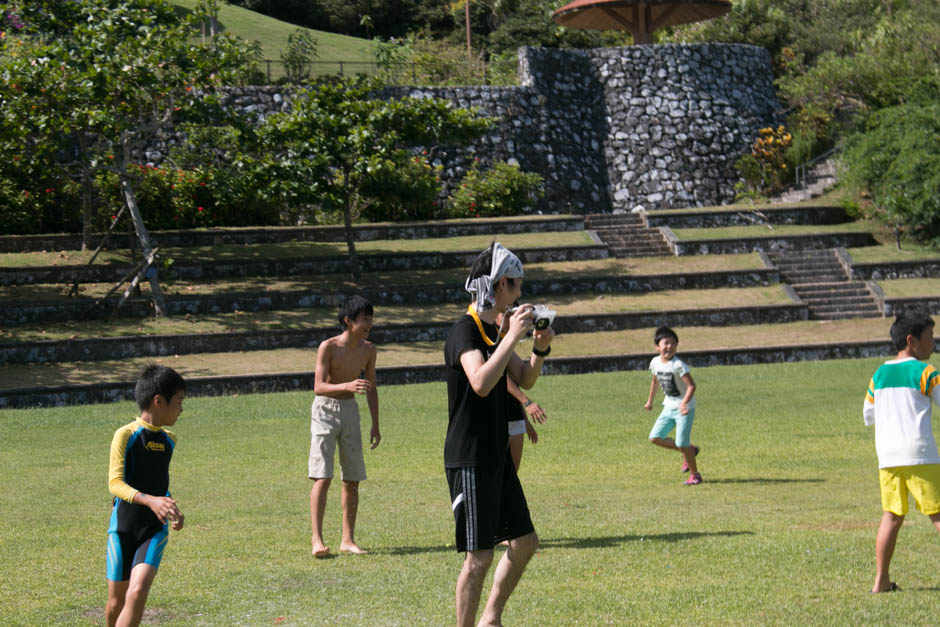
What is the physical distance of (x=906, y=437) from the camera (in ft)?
20.5

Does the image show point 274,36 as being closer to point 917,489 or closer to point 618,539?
point 618,539

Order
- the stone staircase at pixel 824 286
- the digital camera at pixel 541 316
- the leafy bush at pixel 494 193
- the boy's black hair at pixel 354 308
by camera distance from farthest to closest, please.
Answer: the leafy bush at pixel 494 193 < the stone staircase at pixel 824 286 < the boy's black hair at pixel 354 308 < the digital camera at pixel 541 316

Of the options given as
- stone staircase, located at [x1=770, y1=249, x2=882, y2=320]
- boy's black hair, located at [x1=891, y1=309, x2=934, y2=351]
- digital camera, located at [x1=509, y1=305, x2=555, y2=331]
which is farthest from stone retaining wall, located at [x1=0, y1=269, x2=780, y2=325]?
digital camera, located at [x1=509, y1=305, x2=555, y2=331]

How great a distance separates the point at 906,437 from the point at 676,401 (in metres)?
4.56

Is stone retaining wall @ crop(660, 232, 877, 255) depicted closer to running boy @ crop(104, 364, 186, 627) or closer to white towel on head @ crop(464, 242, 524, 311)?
white towel on head @ crop(464, 242, 524, 311)

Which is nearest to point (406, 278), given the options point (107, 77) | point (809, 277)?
point (107, 77)

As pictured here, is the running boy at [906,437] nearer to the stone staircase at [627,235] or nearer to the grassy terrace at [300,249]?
the grassy terrace at [300,249]

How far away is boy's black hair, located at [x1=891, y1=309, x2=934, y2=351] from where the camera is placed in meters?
6.23

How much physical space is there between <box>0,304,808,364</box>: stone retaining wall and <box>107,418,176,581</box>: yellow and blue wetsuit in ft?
53.1

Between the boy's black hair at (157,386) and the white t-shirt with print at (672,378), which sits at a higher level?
the boy's black hair at (157,386)

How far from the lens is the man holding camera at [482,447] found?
5.03 meters

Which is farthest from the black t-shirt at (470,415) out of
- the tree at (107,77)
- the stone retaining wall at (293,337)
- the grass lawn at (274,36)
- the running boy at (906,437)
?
the grass lawn at (274,36)

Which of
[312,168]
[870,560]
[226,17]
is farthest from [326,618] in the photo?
[226,17]

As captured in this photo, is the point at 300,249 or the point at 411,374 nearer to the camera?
the point at 411,374
